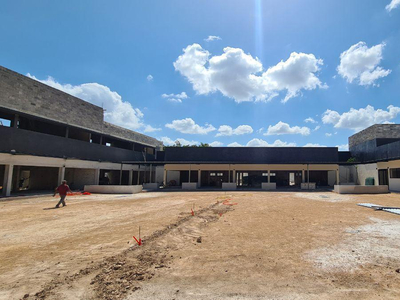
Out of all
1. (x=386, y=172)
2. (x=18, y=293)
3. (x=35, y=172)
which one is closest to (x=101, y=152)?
(x=35, y=172)

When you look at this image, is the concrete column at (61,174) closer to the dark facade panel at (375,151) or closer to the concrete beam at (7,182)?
the concrete beam at (7,182)

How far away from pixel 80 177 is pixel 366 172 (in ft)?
120

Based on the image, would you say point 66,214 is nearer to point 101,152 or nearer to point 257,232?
point 257,232

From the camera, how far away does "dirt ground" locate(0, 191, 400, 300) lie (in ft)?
12.8

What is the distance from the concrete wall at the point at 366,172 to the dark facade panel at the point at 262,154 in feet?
11.2

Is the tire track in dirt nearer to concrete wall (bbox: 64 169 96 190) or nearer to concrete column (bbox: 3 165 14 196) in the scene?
concrete column (bbox: 3 165 14 196)

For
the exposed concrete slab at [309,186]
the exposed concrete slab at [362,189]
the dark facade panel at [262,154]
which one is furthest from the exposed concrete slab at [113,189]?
the exposed concrete slab at [362,189]

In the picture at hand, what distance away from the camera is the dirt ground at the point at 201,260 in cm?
391

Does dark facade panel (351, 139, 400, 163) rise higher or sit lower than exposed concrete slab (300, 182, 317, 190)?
higher

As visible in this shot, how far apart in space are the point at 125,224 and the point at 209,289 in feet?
19.8

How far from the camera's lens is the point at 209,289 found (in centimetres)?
396

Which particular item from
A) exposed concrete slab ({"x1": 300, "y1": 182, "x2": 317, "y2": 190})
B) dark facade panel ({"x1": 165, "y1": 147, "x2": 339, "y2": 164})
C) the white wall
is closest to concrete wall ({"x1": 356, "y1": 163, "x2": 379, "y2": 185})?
the white wall

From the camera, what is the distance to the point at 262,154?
34.2 meters

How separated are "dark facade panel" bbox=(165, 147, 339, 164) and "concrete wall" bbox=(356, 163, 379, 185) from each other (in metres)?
3.40
